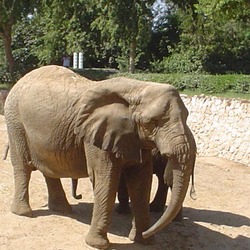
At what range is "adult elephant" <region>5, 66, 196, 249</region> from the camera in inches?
257

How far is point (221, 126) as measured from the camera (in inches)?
630

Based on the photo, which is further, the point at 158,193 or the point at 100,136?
the point at 158,193

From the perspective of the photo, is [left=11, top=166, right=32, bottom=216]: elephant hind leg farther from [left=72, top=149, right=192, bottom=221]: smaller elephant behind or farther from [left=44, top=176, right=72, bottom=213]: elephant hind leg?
[left=72, top=149, right=192, bottom=221]: smaller elephant behind

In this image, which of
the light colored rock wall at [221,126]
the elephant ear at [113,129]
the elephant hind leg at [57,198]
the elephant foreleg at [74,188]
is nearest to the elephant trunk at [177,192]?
the elephant ear at [113,129]

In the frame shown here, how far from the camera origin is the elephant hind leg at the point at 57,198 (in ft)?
27.6

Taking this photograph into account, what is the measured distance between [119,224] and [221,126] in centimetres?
810

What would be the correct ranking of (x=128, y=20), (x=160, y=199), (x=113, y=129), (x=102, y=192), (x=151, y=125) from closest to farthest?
1. (x=151, y=125)
2. (x=113, y=129)
3. (x=102, y=192)
4. (x=160, y=199)
5. (x=128, y=20)

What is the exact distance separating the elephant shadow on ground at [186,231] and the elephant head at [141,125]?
4.25 ft

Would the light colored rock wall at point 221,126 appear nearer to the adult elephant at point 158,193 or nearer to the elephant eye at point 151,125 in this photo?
the adult elephant at point 158,193

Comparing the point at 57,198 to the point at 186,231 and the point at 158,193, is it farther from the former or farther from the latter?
the point at 186,231

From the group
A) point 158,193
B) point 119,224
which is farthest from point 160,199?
point 119,224

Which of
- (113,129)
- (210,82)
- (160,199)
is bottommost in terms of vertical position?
(210,82)

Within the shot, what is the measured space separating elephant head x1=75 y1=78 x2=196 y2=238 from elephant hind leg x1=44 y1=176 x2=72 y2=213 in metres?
1.43

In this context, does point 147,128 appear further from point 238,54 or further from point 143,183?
point 238,54
